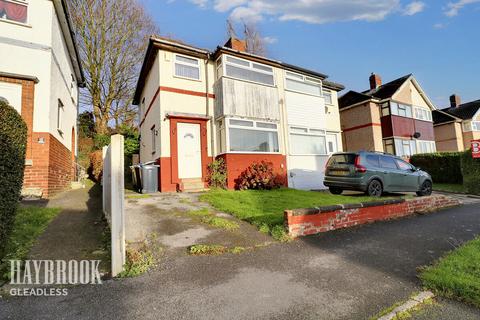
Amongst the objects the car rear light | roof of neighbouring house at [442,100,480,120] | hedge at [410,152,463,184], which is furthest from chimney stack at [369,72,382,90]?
the car rear light

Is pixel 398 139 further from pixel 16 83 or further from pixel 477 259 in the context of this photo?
pixel 16 83

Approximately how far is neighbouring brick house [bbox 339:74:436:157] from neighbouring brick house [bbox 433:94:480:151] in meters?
7.36

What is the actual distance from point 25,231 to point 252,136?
9024 millimetres

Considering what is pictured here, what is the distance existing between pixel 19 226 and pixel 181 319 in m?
4.22

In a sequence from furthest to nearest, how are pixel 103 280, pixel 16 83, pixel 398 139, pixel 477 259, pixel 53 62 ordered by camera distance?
pixel 398 139
pixel 53 62
pixel 16 83
pixel 477 259
pixel 103 280

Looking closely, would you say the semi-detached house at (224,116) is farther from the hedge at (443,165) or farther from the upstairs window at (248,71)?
the hedge at (443,165)

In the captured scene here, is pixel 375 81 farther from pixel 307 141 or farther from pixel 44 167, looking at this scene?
pixel 44 167

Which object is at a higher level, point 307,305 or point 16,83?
point 16,83

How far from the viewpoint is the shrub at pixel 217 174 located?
1121 centimetres

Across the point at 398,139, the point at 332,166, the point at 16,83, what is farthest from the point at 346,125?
the point at 16,83

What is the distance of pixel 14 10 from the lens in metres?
8.60

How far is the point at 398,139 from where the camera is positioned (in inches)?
846

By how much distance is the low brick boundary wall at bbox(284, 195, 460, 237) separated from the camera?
5.14 meters

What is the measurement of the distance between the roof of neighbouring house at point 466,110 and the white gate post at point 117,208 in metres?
38.4
